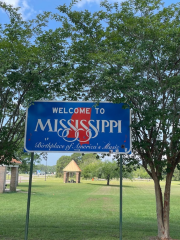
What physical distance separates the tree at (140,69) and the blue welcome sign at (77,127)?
36 centimetres

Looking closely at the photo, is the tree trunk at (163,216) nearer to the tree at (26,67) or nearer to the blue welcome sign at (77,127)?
the blue welcome sign at (77,127)

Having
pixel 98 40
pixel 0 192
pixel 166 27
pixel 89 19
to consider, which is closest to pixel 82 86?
pixel 98 40

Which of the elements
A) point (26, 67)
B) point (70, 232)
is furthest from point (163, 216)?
point (26, 67)

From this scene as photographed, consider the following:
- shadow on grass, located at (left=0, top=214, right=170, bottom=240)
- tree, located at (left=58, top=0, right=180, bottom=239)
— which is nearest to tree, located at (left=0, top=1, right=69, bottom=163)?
tree, located at (left=58, top=0, right=180, bottom=239)

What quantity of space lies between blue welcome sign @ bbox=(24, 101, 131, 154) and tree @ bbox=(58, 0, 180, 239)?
0.36m

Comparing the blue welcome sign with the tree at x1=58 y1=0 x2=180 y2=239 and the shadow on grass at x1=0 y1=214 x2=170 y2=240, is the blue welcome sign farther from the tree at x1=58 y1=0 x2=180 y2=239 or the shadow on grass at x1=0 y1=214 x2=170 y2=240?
the shadow on grass at x1=0 y1=214 x2=170 y2=240

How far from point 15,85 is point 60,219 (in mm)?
7279

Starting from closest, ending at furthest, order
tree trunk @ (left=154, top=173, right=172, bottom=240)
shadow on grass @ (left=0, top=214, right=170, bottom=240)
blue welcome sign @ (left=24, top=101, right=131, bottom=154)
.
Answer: blue welcome sign @ (left=24, top=101, right=131, bottom=154), tree trunk @ (left=154, top=173, right=172, bottom=240), shadow on grass @ (left=0, top=214, right=170, bottom=240)

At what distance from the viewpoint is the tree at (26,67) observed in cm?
659

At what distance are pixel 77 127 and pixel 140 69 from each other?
2518mm

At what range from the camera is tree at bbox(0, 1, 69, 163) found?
6.59 meters

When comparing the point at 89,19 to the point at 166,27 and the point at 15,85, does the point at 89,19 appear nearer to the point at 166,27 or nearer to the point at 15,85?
the point at 166,27

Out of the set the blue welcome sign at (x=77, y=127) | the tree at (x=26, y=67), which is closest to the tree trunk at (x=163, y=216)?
the blue welcome sign at (x=77, y=127)

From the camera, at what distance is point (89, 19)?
7.82 meters
